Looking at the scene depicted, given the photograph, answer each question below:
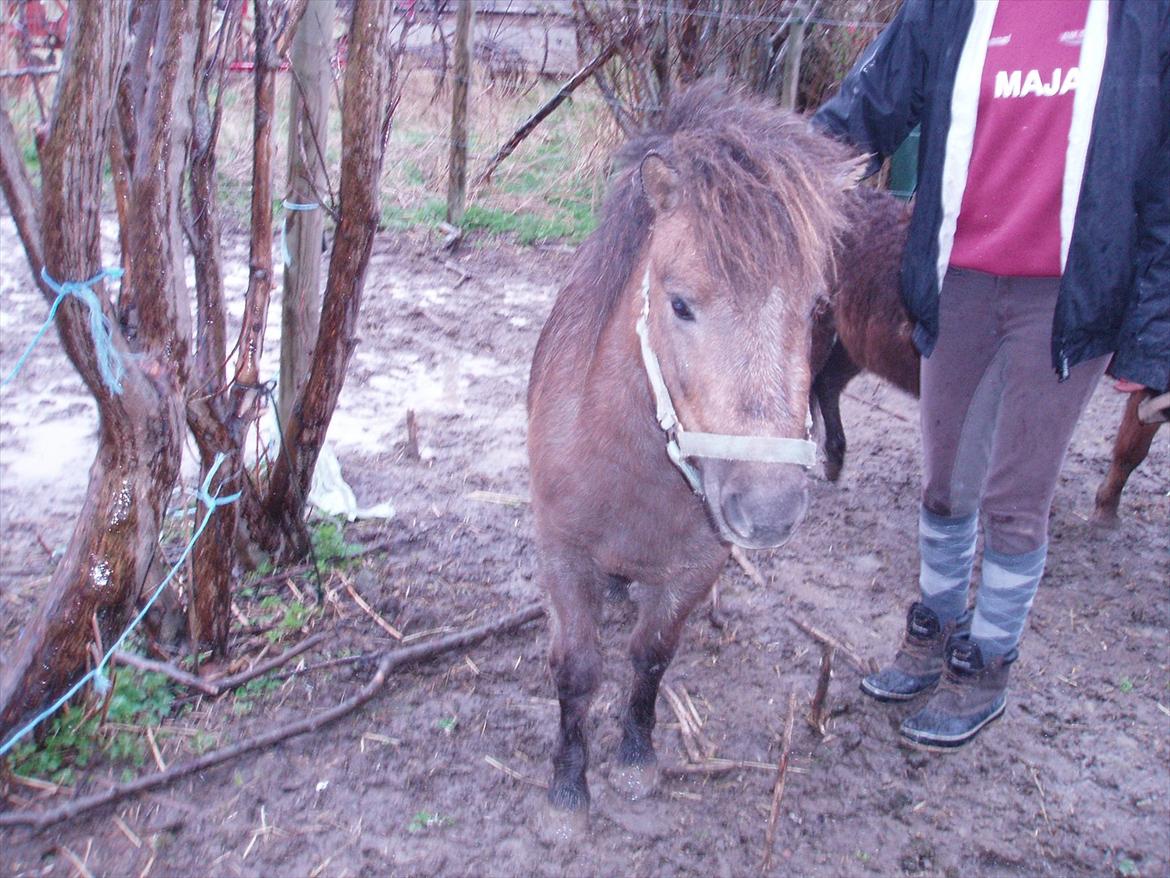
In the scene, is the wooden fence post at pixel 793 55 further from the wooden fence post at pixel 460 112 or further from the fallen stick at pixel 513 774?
the fallen stick at pixel 513 774

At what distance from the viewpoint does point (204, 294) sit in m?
2.49

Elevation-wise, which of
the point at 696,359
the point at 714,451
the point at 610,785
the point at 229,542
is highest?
the point at 696,359

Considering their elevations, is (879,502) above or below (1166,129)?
below

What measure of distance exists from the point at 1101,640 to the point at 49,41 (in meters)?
3.82

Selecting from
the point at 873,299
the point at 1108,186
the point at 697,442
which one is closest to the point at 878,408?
the point at 873,299

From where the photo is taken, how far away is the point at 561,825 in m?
2.29

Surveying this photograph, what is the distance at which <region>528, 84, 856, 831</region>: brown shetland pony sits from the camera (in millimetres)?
1702

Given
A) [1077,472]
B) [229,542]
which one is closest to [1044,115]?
[229,542]

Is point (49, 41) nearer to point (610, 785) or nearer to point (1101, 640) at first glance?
point (610, 785)

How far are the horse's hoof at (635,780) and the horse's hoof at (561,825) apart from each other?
0.14m

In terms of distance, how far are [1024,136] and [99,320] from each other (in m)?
2.22

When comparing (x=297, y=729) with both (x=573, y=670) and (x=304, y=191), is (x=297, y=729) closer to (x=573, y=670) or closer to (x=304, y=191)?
(x=573, y=670)

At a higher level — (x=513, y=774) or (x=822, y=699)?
(x=822, y=699)

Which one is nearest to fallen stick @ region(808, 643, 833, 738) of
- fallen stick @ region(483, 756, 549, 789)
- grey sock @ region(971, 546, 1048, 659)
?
grey sock @ region(971, 546, 1048, 659)
